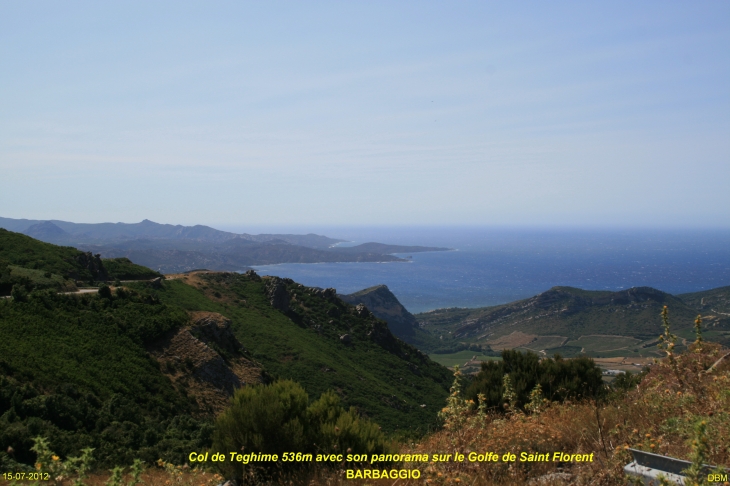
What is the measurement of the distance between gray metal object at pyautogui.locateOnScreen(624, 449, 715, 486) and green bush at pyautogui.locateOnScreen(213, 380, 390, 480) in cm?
282

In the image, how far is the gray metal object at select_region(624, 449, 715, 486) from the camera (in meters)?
3.81

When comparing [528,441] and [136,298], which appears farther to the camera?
[136,298]

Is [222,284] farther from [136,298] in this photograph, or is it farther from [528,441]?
[528,441]

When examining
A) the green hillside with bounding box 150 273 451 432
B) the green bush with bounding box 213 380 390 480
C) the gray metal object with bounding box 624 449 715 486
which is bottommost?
the green hillside with bounding box 150 273 451 432

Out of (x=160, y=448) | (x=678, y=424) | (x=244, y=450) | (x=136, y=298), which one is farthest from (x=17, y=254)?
(x=678, y=424)

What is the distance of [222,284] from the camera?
1793 inches

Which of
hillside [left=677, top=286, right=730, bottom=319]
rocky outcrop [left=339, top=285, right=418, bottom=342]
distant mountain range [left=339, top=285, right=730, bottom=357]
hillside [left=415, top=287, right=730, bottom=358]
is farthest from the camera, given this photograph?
hillside [left=677, top=286, right=730, bottom=319]

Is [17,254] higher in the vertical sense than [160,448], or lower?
higher

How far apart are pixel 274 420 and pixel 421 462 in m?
1.95


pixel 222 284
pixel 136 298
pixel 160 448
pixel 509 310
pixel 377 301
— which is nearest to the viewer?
pixel 160 448

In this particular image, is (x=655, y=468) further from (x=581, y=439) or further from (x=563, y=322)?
(x=563, y=322)

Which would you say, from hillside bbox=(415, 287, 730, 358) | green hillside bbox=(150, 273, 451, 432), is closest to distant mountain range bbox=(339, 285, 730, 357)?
hillside bbox=(415, 287, 730, 358)

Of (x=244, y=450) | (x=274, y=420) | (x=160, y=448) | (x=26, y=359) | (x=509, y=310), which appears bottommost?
(x=509, y=310)

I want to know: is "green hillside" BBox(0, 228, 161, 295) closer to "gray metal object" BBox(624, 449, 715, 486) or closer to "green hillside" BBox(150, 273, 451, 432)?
"green hillside" BBox(150, 273, 451, 432)
